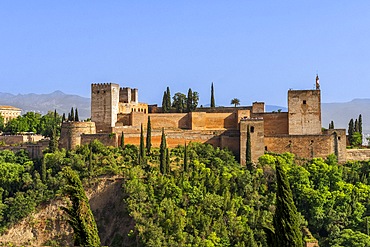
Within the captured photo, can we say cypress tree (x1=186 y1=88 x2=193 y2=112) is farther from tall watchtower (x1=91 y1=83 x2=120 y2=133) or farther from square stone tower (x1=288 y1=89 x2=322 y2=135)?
square stone tower (x1=288 y1=89 x2=322 y2=135)

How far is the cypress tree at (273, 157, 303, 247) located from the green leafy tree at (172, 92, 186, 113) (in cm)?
3341

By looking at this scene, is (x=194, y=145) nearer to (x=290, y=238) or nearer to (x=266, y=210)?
(x=266, y=210)

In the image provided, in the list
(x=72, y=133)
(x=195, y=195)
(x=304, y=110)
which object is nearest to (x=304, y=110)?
(x=304, y=110)

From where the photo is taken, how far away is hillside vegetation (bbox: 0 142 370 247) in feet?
119

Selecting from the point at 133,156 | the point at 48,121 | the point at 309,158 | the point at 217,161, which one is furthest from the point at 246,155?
the point at 48,121

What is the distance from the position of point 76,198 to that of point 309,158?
27123 mm

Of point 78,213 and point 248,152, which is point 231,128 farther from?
point 78,213

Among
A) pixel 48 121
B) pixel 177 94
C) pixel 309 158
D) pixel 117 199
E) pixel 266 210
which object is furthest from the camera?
pixel 48 121

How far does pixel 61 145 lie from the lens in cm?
4584

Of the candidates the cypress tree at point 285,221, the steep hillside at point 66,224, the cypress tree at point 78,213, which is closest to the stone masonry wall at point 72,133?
the steep hillside at point 66,224

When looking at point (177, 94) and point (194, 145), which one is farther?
point (177, 94)

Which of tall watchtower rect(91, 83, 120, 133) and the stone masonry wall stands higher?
tall watchtower rect(91, 83, 120, 133)

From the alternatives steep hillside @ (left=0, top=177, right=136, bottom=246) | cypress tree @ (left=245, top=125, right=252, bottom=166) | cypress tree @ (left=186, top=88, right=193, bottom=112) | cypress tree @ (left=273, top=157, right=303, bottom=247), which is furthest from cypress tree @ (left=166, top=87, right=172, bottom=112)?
cypress tree @ (left=273, top=157, right=303, bottom=247)

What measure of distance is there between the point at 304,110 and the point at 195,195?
11928mm
